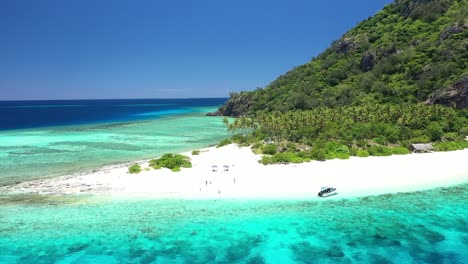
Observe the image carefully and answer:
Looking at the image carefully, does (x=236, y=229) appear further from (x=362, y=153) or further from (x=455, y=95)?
(x=455, y=95)

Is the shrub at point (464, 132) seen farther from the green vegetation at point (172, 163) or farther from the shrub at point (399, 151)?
the green vegetation at point (172, 163)

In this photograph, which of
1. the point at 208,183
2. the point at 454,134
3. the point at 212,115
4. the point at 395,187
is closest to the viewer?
the point at 395,187

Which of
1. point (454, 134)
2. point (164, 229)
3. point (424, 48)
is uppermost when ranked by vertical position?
point (424, 48)

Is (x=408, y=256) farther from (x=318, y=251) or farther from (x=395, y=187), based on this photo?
Result: (x=395, y=187)

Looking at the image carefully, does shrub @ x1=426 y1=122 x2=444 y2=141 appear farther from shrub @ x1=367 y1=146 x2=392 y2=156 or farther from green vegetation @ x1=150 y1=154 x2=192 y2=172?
green vegetation @ x1=150 y1=154 x2=192 y2=172

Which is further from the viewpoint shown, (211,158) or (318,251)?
(211,158)

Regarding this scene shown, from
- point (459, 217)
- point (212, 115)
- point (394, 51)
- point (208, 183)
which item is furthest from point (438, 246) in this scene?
point (212, 115)

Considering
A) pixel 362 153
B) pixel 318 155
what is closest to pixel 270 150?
pixel 318 155
